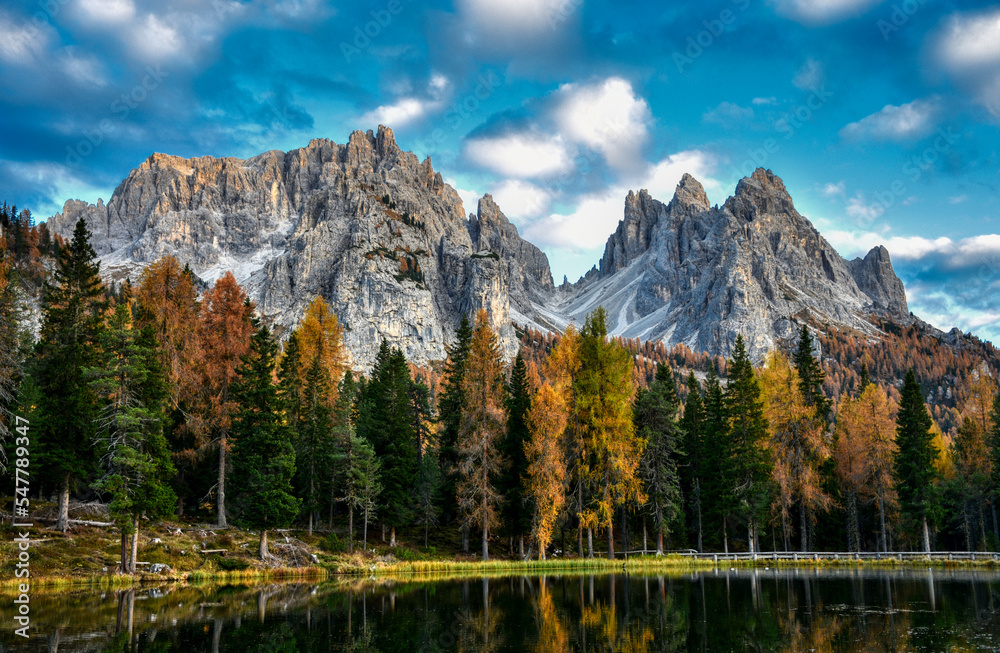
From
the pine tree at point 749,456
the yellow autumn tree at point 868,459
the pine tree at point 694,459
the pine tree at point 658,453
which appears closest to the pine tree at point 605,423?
the pine tree at point 658,453

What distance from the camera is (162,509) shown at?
35.3m

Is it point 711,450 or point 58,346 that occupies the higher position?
point 58,346

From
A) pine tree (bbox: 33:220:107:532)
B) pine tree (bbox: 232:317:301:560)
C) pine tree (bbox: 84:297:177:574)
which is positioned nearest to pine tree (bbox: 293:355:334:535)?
pine tree (bbox: 232:317:301:560)

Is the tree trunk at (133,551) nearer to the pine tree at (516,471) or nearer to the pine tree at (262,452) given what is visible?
the pine tree at (262,452)

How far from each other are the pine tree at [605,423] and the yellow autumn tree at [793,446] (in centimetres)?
1511

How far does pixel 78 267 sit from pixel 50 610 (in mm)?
22652

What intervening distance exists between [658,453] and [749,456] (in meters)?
7.37

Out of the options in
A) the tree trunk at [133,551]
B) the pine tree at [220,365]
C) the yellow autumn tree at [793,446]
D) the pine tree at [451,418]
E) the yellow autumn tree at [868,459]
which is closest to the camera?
the tree trunk at [133,551]

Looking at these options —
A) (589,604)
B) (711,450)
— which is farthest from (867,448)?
(589,604)

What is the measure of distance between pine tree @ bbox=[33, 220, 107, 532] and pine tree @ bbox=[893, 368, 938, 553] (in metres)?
59.3

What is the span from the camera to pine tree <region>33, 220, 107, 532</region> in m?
35.7

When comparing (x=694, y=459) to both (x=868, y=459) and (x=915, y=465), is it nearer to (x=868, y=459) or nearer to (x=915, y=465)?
(x=868, y=459)

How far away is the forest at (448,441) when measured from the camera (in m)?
36.9

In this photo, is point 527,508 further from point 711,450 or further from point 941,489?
point 941,489
